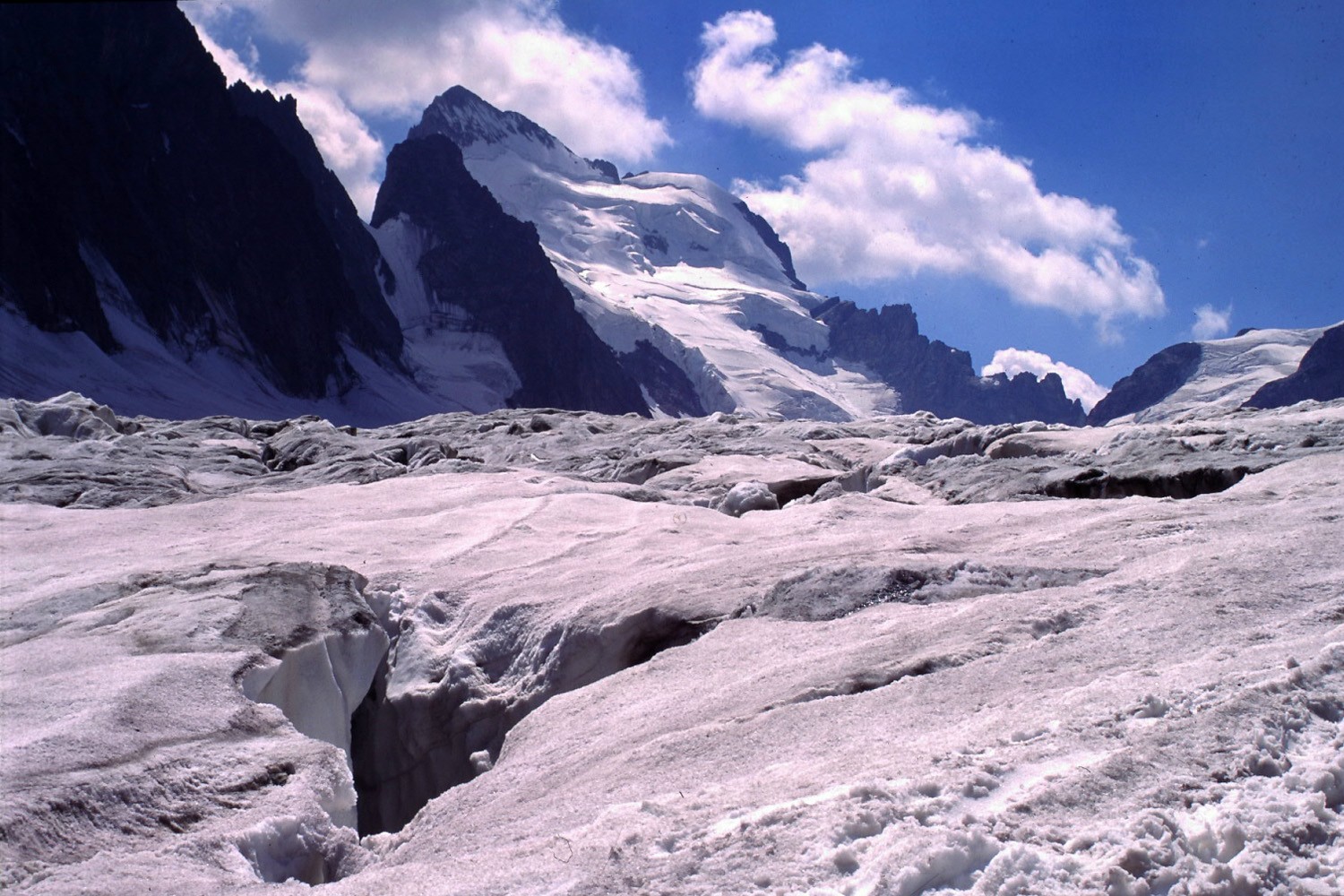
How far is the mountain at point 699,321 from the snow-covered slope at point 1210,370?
35879 millimetres

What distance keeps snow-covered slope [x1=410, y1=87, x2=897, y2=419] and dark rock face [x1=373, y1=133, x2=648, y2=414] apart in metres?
24.6

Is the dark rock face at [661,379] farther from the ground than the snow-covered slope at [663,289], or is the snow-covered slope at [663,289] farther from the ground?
the snow-covered slope at [663,289]

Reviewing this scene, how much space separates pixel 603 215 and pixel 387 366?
374 feet

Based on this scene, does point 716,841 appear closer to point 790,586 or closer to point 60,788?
point 60,788

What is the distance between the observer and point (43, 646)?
459cm

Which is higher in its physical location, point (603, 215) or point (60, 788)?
point (603, 215)

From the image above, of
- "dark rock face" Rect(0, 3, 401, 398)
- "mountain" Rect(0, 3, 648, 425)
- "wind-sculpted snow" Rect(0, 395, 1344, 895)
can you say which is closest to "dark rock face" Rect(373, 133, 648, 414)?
"mountain" Rect(0, 3, 648, 425)

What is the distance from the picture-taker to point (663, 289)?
560ft

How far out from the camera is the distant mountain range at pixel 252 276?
49.9 m

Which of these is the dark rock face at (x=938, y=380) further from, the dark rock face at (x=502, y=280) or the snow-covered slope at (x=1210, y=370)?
the dark rock face at (x=502, y=280)

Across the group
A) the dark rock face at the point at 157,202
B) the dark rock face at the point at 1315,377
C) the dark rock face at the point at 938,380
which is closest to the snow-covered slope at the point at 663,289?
the dark rock face at the point at 938,380

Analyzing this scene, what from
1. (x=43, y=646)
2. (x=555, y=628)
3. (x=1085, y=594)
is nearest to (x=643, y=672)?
(x=555, y=628)

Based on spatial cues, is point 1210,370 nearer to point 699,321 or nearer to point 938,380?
point 938,380

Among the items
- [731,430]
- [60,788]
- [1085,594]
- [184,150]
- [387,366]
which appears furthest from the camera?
[387,366]
